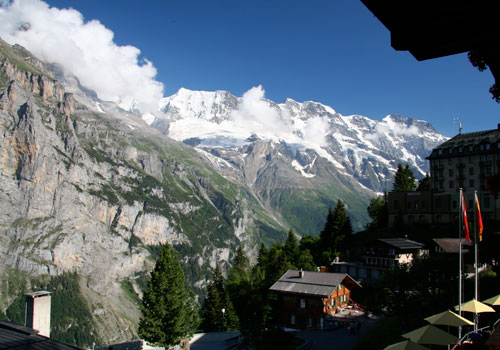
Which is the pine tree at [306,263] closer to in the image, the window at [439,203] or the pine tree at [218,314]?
the pine tree at [218,314]

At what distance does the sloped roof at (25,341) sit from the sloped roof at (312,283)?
43.6 metres

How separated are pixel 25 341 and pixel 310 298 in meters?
45.5

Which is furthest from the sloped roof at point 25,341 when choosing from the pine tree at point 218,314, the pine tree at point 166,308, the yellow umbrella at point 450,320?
the pine tree at point 218,314

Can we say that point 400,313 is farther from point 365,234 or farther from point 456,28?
point 365,234

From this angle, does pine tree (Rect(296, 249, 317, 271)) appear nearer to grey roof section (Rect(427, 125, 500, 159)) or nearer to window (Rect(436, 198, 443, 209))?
window (Rect(436, 198, 443, 209))

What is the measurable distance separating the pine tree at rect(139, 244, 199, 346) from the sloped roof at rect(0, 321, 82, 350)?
3002cm

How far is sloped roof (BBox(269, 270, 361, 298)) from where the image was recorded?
57.8 m

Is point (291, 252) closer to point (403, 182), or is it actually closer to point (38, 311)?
point (403, 182)

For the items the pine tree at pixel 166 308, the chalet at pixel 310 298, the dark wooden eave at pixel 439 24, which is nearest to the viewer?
the dark wooden eave at pixel 439 24

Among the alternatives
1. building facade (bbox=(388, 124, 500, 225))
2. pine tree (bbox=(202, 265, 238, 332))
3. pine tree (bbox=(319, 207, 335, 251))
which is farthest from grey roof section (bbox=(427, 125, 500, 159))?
pine tree (bbox=(202, 265, 238, 332))

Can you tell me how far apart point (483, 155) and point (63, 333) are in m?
206

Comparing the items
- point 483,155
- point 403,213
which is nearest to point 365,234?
point 403,213

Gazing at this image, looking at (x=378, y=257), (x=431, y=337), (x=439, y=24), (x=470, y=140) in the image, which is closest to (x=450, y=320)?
(x=431, y=337)

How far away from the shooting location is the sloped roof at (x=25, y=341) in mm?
17250
